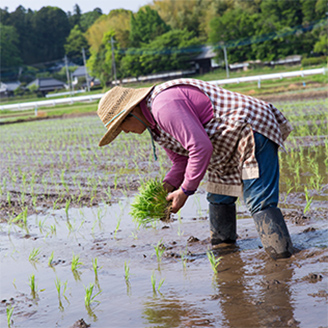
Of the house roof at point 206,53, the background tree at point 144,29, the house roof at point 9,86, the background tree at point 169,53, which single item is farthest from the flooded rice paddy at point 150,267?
the house roof at point 9,86

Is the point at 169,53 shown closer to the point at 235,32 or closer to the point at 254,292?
the point at 235,32

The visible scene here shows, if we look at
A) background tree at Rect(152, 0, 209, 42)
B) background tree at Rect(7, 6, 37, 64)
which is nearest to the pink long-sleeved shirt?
background tree at Rect(152, 0, 209, 42)

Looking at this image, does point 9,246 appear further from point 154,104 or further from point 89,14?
point 89,14

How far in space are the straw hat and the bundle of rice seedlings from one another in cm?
46

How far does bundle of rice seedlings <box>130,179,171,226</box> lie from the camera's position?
8.61 feet

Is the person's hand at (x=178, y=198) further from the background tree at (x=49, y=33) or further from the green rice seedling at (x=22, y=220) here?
the background tree at (x=49, y=33)

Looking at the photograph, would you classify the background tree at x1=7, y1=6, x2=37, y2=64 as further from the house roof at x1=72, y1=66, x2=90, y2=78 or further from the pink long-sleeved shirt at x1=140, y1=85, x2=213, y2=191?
the pink long-sleeved shirt at x1=140, y1=85, x2=213, y2=191

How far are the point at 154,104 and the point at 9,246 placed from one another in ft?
6.25

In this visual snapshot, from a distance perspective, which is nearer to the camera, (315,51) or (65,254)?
(65,254)

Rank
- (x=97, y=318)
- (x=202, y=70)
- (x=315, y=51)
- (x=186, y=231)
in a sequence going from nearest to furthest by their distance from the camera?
(x=97, y=318) < (x=186, y=231) < (x=315, y=51) < (x=202, y=70)

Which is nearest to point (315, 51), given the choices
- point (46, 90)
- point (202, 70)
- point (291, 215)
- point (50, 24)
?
point (202, 70)

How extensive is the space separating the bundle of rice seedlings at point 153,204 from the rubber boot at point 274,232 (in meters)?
0.55

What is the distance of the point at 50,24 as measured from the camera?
87.4 meters

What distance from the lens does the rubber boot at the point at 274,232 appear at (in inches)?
93.6
